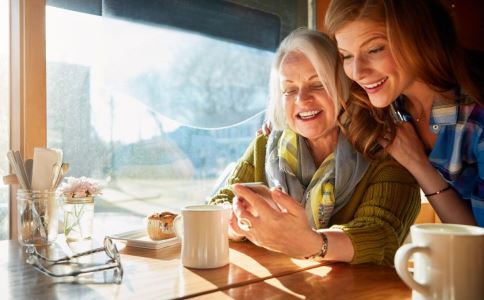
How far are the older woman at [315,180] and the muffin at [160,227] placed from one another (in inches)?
7.2

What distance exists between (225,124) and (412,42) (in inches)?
62.6

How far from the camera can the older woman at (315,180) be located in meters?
1.00

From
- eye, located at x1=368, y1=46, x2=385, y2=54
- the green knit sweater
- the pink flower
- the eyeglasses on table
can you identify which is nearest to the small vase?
the pink flower

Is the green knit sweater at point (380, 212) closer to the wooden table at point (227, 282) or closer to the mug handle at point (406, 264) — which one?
the wooden table at point (227, 282)

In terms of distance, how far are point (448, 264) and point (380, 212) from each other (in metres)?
0.49

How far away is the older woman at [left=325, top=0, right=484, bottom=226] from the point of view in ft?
3.70

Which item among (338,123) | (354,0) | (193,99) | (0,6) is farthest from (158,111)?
(354,0)

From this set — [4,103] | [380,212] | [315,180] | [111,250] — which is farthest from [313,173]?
[4,103]

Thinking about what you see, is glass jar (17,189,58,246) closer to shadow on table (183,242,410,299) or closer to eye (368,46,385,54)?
shadow on table (183,242,410,299)

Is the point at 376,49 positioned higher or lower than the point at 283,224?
higher

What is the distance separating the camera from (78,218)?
1.23 m

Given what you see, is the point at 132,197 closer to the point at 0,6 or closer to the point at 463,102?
the point at 0,6

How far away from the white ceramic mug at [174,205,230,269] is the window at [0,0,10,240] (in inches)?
48.0

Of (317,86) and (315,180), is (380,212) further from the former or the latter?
(317,86)
